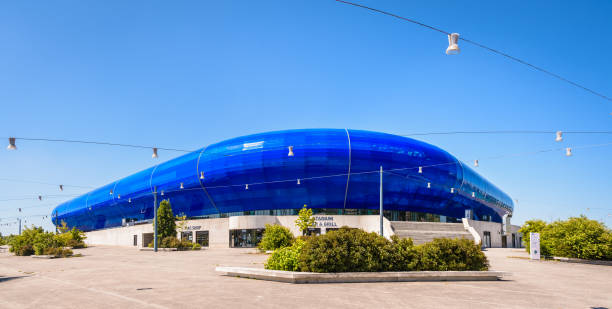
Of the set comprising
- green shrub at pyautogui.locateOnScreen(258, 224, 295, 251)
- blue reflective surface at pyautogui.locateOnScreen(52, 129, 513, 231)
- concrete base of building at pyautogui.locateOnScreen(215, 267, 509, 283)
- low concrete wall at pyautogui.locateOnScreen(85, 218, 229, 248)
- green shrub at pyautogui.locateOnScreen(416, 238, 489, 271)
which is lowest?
low concrete wall at pyautogui.locateOnScreen(85, 218, 229, 248)

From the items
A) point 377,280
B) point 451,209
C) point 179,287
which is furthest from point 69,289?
point 451,209

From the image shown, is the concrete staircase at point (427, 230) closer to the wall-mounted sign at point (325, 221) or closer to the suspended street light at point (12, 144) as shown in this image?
the wall-mounted sign at point (325, 221)

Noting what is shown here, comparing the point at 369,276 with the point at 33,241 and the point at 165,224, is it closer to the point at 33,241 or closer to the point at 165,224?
the point at 33,241

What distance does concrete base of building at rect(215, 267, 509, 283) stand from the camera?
13688mm

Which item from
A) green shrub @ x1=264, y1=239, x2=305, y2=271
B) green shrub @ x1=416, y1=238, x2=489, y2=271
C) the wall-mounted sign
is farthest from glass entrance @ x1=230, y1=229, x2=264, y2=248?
green shrub @ x1=416, y1=238, x2=489, y2=271

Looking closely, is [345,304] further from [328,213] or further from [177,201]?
[177,201]

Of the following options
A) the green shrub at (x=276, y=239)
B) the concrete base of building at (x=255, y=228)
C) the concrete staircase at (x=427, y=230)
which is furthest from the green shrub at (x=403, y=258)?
the concrete staircase at (x=427, y=230)

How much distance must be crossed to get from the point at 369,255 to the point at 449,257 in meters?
3.11

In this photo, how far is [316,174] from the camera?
53.7 metres

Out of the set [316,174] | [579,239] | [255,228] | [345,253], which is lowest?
[255,228]

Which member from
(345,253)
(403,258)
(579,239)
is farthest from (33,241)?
(579,239)

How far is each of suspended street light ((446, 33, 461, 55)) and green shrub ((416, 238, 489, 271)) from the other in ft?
25.2

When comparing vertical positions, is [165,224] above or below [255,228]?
above

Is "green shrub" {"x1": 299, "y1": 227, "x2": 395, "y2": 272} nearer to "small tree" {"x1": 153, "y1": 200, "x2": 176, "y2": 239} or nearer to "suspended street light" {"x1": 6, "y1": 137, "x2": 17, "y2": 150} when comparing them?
"suspended street light" {"x1": 6, "y1": 137, "x2": 17, "y2": 150}
